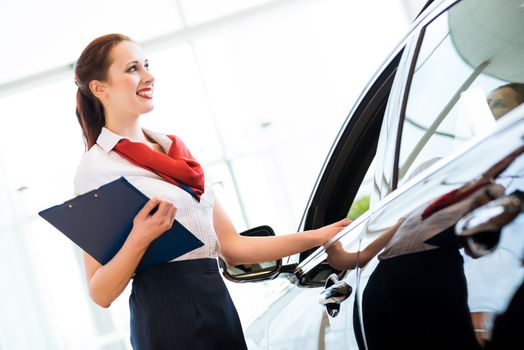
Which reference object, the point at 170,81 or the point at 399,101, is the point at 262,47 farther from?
the point at 399,101

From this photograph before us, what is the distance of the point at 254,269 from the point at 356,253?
2.47 feet

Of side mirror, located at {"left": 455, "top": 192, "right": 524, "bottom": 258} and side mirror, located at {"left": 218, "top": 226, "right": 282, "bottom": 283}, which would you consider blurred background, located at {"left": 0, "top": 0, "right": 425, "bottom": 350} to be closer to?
side mirror, located at {"left": 218, "top": 226, "right": 282, "bottom": 283}

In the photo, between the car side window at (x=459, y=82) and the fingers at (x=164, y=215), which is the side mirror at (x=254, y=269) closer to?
the fingers at (x=164, y=215)

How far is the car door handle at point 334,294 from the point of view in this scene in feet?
4.00

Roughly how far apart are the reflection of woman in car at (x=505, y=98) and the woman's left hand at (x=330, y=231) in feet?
2.41

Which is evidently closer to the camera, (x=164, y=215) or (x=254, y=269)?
(x=164, y=215)

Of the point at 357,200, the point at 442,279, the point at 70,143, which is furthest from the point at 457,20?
the point at 70,143

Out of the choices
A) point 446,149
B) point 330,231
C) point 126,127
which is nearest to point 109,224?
point 126,127

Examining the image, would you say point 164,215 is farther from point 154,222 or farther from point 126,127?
point 126,127

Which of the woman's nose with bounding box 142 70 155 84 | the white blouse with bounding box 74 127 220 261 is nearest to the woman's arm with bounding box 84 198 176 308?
the white blouse with bounding box 74 127 220 261

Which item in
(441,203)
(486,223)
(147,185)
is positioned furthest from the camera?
(147,185)

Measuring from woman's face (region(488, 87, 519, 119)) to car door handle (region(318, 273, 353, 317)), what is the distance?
1.32ft

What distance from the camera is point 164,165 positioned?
177 cm

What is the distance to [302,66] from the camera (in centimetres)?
752
